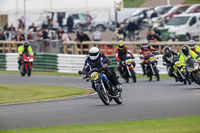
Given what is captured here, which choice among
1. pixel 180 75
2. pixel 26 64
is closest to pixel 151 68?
pixel 180 75

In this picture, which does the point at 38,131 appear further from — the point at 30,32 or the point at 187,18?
the point at 187,18

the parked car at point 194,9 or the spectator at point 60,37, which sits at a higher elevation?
the parked car at point 194,9

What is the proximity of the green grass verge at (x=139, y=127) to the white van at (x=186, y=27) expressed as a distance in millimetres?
24910

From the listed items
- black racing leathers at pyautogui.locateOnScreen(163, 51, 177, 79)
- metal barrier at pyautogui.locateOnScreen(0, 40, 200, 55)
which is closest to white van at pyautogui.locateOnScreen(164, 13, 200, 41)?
metal barrier at pyautogui.locateOnScreen(0, 40, 200, 55)

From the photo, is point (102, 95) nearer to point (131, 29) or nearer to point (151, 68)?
point (151, 68)

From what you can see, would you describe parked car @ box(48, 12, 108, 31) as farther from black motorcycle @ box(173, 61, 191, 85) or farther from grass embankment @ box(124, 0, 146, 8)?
black motorcycle @ box(173, 61, 191, 85)

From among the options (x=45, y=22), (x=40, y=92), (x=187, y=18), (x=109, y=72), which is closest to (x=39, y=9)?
(x=45, y=22)

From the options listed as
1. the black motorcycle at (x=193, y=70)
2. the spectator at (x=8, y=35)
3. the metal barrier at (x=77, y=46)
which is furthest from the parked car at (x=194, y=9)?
the black motorcycle at (x=193, y=70)

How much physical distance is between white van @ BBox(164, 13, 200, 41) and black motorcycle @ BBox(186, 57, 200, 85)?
1638cm

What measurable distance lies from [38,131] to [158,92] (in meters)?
8.53

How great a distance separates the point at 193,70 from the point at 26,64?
34.8 ft

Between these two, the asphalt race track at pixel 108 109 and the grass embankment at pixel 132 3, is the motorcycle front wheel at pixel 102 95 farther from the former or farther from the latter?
the grass embankment at pixel 132 3

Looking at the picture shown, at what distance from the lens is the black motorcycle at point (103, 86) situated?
15562mm

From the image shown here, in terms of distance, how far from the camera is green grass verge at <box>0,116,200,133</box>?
1060 cm
